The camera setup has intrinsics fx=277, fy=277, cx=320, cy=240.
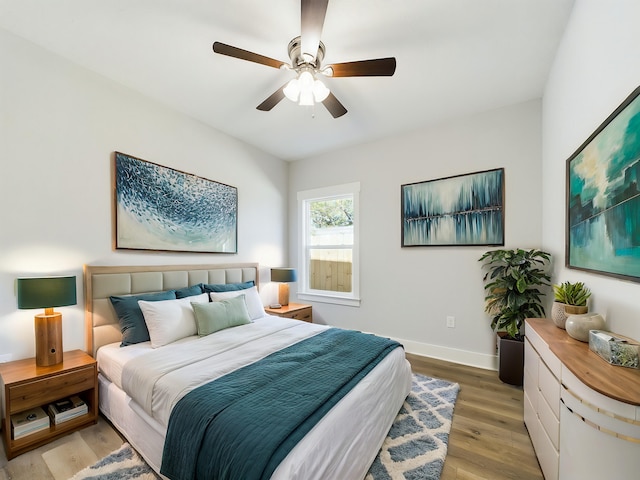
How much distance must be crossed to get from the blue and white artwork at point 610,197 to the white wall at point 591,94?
8 centimetres

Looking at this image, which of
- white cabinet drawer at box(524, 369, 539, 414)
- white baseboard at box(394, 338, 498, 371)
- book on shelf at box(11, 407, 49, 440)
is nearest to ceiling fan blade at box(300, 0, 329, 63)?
white cabinet drawer at box(524, 369, 539, 414)

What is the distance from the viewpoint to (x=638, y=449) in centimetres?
93

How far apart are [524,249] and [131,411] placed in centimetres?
365

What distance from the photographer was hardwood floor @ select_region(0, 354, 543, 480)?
5.31 feet

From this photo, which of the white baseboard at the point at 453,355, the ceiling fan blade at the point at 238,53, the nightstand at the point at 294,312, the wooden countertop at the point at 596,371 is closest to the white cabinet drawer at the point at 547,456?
the wooden countertop at the point at 596,371

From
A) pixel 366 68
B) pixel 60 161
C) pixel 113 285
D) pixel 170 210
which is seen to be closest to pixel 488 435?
pixel 366 68

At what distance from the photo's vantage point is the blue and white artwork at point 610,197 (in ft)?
3.99

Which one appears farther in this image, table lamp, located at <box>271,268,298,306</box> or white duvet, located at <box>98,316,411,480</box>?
table lamp, located at <box>271,268,298,306</box>

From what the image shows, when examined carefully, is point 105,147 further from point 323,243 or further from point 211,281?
point 323,243

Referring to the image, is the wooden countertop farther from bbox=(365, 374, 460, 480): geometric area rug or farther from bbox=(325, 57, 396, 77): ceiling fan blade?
bbox=(325, 57, 396, 77): ceiling fan blade

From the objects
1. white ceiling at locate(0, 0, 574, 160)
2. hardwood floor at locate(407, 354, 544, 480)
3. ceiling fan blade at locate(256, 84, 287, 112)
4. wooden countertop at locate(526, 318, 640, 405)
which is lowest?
hardwood floor at locate(407, 354, 544, 480)

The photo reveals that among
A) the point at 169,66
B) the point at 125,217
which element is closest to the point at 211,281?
the point at 125,217

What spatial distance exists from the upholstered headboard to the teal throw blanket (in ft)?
4.76

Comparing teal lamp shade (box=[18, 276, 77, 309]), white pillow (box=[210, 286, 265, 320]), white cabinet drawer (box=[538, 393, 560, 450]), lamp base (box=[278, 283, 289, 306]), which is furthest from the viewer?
lamp base (box=[278, 283, 289, 306])
